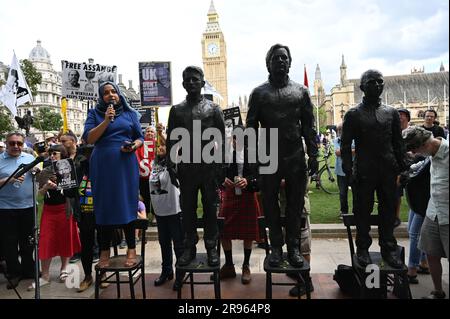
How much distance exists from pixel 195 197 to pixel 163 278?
1401mm

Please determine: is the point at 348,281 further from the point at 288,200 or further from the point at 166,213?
the point at 166,213

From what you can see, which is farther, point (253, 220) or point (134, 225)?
point (253, 220)

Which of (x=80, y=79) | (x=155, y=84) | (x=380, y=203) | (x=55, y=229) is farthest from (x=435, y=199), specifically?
(x=80, y=79)

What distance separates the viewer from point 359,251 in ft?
11.3

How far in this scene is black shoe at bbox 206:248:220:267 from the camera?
3.38 meters

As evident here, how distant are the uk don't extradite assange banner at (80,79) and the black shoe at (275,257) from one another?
488 centimetres

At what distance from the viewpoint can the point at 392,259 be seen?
10.7 feet

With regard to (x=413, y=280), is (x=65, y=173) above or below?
above

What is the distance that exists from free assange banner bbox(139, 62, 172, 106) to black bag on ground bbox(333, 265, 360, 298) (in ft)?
16.9

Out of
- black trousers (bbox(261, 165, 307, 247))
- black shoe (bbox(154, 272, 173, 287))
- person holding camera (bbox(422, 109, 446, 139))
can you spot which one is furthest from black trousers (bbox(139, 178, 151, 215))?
person holding camera (bbox(422, 109, 446, 139))

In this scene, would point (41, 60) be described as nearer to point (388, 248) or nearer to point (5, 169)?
point (5, 169)

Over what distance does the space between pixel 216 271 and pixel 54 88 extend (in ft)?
177
